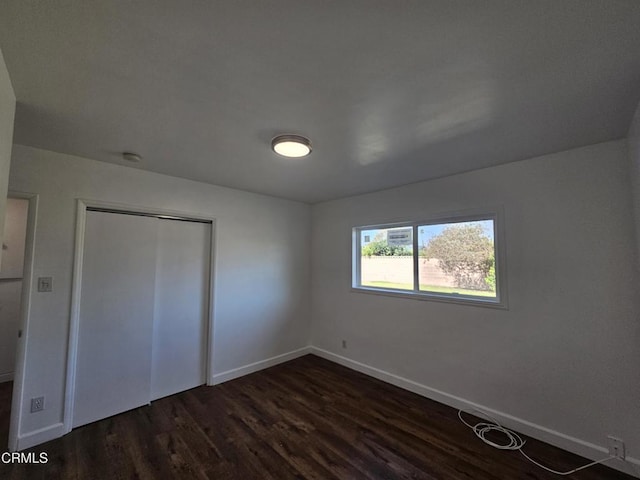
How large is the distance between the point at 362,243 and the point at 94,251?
318 centimetres

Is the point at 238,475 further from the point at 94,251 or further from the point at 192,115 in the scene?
the point at 192,115

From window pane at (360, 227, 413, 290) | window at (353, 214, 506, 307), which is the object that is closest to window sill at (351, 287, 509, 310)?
window at (353, 214, 506, 307)

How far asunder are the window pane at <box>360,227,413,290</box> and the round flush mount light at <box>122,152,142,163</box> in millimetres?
2864

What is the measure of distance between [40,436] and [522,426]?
415cm

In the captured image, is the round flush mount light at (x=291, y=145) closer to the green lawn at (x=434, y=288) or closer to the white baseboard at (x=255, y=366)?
the green lawn at (x=434, y=288)

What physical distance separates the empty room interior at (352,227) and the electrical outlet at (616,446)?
10 mm

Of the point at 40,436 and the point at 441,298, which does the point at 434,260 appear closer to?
the point at 441,298

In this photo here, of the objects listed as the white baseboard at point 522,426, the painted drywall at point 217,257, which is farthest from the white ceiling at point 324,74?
the white baseboard at point 522,426

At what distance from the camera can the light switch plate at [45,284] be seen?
7.38 ft

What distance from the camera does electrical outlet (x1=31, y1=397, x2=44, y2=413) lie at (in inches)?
85.7

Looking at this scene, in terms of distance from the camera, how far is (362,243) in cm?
396

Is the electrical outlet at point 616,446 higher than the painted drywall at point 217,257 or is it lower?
lower

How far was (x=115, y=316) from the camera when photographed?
2.66 meters

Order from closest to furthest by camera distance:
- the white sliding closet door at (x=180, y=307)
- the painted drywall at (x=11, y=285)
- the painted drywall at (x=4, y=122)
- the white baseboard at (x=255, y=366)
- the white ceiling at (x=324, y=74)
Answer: the white ceiling at (x=324, y=74), the painted drywall at (x=4, y=122), the white sliding closet door at (x=180, y=307), the painted drywall at (x=11, y=285), the white baseboard at (x=255, y=366)
